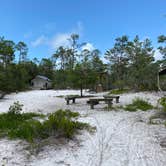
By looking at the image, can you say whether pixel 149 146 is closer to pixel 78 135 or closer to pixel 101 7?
pixel 78 135

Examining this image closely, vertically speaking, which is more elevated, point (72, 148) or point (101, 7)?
point (101, 7)

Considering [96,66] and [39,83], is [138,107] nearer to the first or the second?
[96,66]

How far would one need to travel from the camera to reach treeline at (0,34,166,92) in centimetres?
1591

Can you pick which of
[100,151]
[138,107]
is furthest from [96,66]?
[100,151]

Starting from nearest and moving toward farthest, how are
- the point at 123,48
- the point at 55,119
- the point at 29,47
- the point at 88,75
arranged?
the point at 55,119
the point at 88,75
the point at 123,48
the point at 29,47

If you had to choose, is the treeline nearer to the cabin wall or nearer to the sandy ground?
the cabin wall

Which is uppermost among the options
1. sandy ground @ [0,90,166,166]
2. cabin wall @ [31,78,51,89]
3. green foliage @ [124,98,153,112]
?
cabin wall @ [31,78,51,89]

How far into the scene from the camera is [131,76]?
22766 millimetres

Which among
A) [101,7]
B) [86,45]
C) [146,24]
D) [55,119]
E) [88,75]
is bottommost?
[55,119]

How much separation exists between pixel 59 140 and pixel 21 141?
2.71 ft

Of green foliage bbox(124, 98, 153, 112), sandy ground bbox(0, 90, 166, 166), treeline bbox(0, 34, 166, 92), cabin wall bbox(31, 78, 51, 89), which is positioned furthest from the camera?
cabin wall bbox(31, 78, 51, 89)

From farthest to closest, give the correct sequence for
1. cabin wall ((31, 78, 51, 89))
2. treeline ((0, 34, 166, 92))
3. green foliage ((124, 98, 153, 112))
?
1. cabin wall ((31, 78, 51, 89))
2. treeline ((0, 34, 166, 92))
3. green foliage ((124, 98, 153, 112))

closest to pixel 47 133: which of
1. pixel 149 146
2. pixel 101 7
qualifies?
pixel 149 146

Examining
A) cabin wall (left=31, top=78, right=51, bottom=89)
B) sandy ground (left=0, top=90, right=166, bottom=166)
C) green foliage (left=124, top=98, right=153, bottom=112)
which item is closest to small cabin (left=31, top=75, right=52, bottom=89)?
cabin wall (left=31, top=78, right=51, bottom=89)
